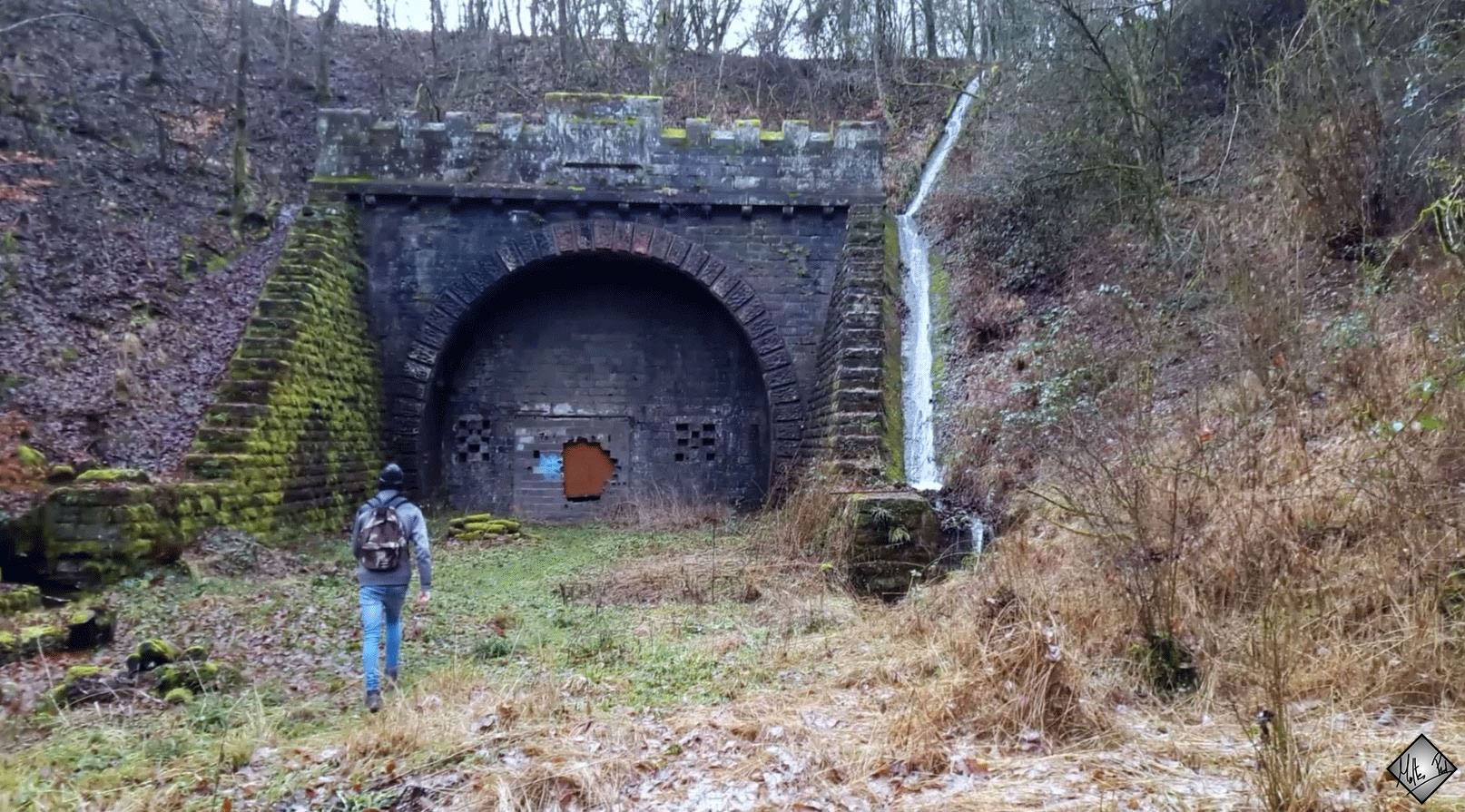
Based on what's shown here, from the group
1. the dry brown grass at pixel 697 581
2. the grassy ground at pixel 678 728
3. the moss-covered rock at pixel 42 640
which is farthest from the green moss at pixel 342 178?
the moss-covered rock at pixel 42 640

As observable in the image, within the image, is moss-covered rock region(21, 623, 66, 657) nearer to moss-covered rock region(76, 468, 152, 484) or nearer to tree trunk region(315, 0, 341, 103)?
moss-covered rock region(76, 468, 152, 484)

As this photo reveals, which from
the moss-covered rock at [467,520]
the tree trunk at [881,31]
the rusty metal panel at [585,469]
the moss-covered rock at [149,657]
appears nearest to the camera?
the moss-covered rock at [149,657]

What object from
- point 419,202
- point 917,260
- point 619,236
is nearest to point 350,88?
point 419,202

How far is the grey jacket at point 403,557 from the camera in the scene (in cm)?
531

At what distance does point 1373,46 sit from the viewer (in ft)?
29.4

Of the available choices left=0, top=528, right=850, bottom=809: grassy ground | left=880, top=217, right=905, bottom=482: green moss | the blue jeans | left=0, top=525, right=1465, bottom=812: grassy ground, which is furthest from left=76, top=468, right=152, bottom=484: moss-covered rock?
left=880, top=217, right=905, bottom=482: green moss

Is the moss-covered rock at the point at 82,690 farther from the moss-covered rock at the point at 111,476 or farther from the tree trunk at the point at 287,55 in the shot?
the tree trunk at the point at 287,55

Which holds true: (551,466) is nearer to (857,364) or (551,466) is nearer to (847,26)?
(857,364)

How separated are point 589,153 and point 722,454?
4.87m

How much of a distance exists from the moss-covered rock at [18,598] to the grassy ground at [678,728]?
1.80 feet

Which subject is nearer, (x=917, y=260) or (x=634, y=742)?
(x=634, y=742)

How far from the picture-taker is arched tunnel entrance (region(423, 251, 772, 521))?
14.1m

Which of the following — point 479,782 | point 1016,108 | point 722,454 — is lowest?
point 479,782

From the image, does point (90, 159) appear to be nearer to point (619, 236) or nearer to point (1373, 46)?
point (619, 236)
